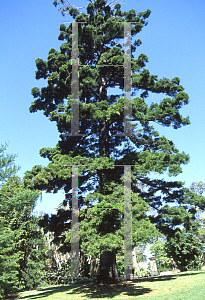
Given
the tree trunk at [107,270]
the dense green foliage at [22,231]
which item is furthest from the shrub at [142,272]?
the dense green foliage at [22,231]

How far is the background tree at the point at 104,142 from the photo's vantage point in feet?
31.1

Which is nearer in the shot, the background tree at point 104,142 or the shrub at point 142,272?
the background tree at point 104,142

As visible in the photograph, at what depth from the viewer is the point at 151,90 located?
525 inches

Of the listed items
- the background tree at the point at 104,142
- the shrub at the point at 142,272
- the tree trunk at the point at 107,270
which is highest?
the background tree at the point at 104,142

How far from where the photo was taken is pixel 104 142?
1281cm

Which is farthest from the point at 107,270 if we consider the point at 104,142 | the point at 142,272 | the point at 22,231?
the point at 142,272

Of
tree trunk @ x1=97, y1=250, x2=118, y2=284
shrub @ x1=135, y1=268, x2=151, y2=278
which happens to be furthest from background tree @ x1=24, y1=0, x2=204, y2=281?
shrub @ x1=135, y1=268, x2=151, y2=278

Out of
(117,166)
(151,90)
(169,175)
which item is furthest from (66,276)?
(151,90)

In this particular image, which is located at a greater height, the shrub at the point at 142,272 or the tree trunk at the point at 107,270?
the tree trunk at the point at 107,270

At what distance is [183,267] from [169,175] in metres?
9.59

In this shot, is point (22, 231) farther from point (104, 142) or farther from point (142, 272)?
point (142, 272)

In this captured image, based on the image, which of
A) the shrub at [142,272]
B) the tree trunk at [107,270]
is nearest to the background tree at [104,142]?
the tree trunk at [107,270]

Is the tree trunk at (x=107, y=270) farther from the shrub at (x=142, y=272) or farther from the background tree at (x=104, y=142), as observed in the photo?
the shrub at (x=142, y=272)

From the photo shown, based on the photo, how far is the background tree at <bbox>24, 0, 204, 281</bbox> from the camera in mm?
9484
